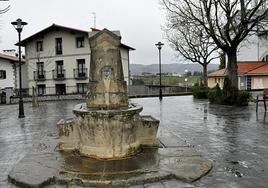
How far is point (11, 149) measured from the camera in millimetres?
9164

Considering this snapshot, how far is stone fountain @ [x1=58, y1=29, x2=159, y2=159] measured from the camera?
7.07 metres

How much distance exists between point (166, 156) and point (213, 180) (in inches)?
64.7

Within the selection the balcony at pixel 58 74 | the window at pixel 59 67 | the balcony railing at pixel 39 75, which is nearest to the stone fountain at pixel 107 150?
the balcony at pixel 58 74

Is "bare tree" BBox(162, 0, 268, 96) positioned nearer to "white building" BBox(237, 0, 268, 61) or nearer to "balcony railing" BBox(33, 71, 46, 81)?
"white building" BBox(237, 0, 268, 61)

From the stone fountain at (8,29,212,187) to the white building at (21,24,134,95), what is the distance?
39047 mm

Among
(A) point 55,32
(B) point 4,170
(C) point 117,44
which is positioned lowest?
(B) point 4,170

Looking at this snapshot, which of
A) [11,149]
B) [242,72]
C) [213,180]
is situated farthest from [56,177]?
[242,72]

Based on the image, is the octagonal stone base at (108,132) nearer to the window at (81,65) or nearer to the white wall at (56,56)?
the white wall at (56,56)

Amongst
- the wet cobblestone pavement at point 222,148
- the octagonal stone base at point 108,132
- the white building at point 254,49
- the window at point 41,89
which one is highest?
the white building at point 254,49

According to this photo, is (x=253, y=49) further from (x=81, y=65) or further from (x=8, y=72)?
(x=8, y=72)

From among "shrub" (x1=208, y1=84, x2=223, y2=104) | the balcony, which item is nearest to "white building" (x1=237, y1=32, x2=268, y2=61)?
"shrub" (x1=208, y1=84, x2=223, y2=104)

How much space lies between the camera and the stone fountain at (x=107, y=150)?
604cm

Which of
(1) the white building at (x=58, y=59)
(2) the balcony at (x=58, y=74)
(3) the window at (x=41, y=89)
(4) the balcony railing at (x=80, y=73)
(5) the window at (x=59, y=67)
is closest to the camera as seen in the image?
(1) the white building at (x=58, y=59)

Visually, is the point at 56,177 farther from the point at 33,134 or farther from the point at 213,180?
the point at 33,134
